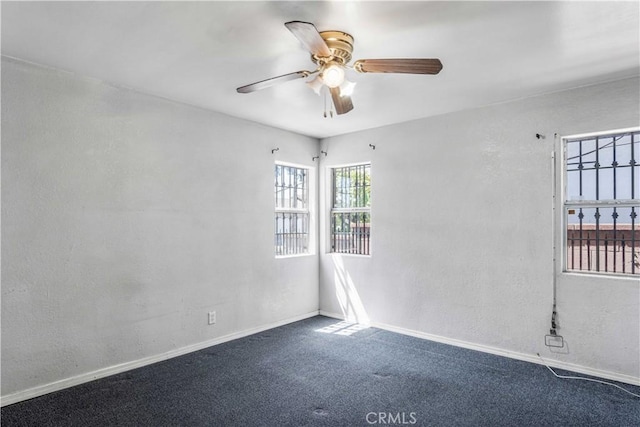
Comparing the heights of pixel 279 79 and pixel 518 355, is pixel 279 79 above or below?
above

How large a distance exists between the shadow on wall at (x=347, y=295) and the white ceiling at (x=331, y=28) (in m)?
2.29

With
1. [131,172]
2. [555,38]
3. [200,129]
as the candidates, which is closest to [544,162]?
[555,38]

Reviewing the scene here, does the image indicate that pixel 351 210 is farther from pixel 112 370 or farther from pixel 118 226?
pixel 112 370

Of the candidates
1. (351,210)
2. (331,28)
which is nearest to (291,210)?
(351,210)

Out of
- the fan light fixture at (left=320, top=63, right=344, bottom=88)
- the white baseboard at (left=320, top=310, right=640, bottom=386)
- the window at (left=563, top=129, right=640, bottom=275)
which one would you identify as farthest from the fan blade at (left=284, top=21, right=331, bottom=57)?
the white baseboard at (left=320, top=310, right=640, bottom=386)

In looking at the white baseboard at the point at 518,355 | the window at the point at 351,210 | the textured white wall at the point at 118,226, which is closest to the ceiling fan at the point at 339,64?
the textured white wall at the point at 118,226

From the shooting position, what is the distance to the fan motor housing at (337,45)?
2.23 m

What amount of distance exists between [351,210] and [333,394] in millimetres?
2605

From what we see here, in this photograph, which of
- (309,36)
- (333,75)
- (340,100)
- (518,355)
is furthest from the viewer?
(518,355)

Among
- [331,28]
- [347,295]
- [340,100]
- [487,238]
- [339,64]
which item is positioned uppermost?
[331,28]

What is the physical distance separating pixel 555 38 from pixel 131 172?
10.9 ft

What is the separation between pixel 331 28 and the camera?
2211mm

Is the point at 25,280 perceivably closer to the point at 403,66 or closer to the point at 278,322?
the point at 278,322

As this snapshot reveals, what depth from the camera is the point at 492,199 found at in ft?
12.2
